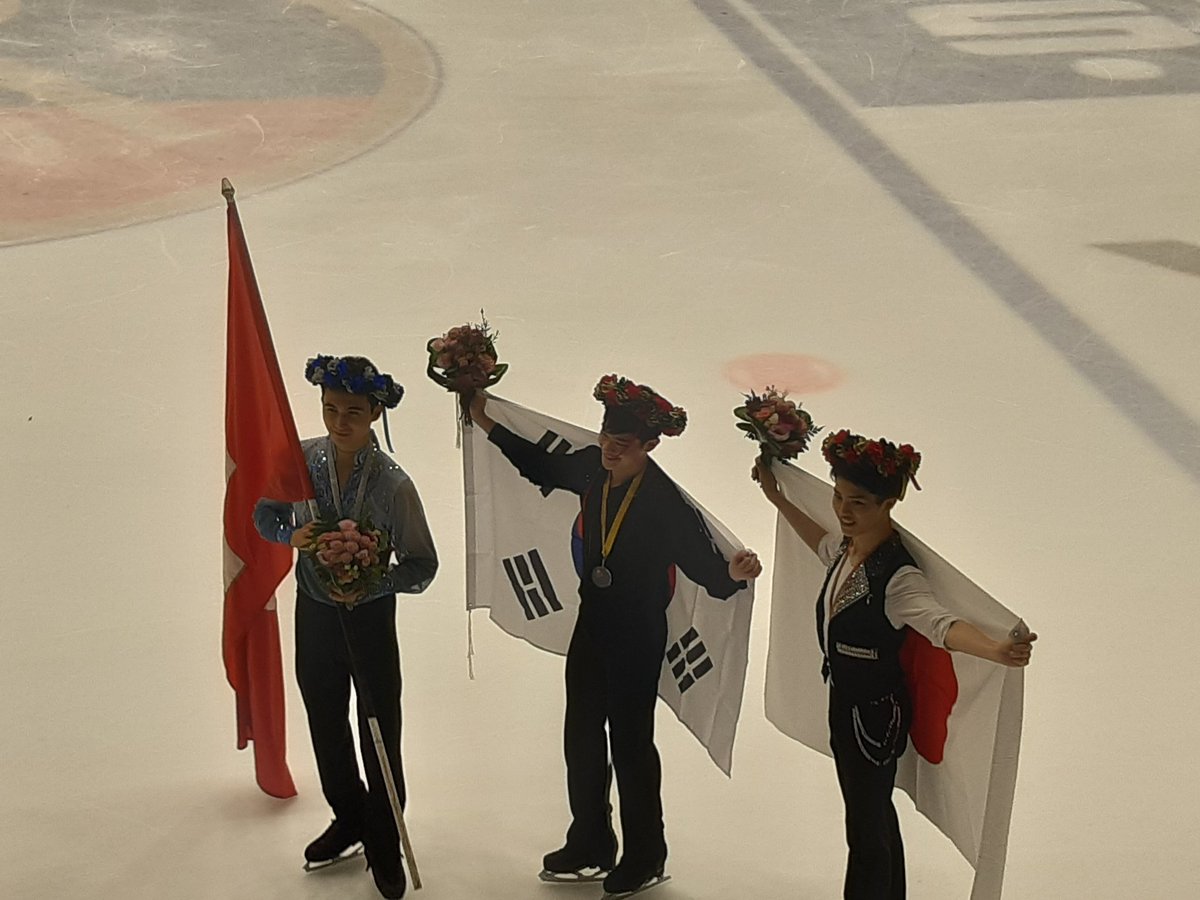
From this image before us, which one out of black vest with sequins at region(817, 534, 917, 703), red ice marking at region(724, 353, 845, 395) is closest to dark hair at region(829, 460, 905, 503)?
black vest with sequins at region(817, 534, 917, 703)

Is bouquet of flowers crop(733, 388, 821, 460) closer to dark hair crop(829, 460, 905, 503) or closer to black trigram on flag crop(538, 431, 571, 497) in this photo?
dark hair crop(829, 460, 905, 503)

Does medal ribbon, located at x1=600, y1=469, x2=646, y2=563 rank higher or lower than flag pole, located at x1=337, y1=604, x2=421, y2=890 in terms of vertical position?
higher

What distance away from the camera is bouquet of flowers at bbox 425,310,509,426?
3873 mm

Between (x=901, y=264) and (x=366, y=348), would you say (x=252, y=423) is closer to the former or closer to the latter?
Answer: (x=366, y=348)

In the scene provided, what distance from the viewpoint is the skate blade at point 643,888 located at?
404cm

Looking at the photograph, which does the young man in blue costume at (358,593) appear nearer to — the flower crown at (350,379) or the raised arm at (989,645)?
the flower crown at (350,379)

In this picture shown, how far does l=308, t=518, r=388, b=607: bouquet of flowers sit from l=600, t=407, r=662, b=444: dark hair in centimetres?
55

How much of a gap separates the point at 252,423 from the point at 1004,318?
407 cm

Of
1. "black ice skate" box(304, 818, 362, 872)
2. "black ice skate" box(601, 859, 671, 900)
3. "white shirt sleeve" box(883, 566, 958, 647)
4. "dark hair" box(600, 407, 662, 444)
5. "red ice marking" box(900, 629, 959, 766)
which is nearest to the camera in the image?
"white shirt sleeve" box(883, 566, 958, 647)

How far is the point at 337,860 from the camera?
4.15 meters

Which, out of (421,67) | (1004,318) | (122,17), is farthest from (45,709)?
(122,17)

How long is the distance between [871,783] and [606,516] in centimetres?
80

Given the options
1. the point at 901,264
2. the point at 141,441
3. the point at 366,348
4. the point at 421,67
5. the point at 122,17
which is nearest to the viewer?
the point at 141,441

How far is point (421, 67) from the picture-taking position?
9.99m
